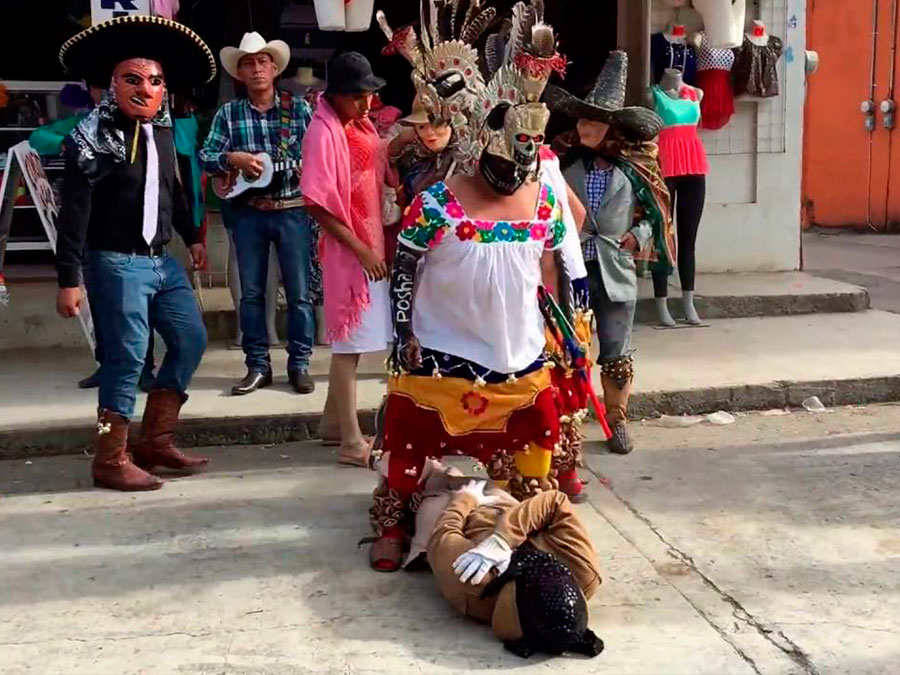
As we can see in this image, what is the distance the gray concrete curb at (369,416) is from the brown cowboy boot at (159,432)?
579 mm

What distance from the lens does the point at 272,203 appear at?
6.05m

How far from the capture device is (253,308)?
240 inches

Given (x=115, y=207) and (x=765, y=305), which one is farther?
(x=765, y=305)

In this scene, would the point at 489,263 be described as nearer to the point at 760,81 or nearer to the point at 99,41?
the point at 99,41

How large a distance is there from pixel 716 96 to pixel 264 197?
168 inches

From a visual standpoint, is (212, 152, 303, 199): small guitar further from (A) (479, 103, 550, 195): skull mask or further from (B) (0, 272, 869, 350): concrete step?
(A) (479, 103, 550, 195): skull mask

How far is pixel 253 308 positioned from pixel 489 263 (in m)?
2.57

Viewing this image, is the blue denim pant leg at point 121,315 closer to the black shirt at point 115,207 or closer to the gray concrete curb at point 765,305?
the black shirt at point 115,207

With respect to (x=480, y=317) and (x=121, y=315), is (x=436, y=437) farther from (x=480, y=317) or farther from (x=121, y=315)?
(x=121, y=315)

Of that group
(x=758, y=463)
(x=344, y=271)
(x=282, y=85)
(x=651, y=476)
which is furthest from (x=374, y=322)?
(x=282, y=85)

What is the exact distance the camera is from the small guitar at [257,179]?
19.6ft

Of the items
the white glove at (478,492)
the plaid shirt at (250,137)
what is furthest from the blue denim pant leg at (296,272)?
the white glove at (478,492)

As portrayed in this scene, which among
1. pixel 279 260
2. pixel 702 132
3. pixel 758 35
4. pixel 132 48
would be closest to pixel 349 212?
pixel 132 48

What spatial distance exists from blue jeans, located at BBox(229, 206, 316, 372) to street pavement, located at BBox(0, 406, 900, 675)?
0.88 m
